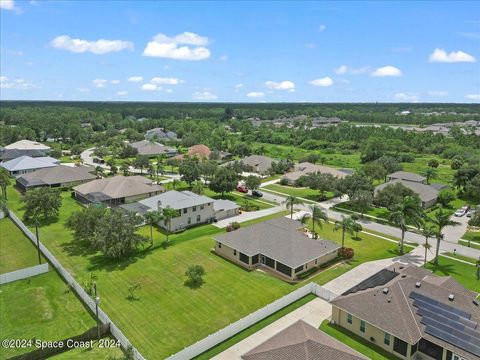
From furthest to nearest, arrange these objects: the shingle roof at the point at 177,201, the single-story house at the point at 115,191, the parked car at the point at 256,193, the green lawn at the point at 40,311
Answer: the parked car at the point at 256,193 → the single-story house at the point at 115,191 → the shingle roof at the point at 177,201 → the green lawn at the point at 40,311

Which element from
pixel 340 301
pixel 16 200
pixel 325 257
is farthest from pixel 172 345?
pixel 16 200

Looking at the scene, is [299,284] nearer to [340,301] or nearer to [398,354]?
[340,301]

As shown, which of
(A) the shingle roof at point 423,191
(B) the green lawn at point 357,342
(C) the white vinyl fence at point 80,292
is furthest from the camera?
(A) the shingle roof at point 423,191

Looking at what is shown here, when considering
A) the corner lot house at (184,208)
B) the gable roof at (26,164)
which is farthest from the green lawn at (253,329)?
the gable roof at (26,164)

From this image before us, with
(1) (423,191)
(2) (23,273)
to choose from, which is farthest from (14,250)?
(1) (423,191)

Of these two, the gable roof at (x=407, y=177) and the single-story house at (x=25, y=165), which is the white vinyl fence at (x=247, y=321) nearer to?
the gable roof at (x=407, y=177)

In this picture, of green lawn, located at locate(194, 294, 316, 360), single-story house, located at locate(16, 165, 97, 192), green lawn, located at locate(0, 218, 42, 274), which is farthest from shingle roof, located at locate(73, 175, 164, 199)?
green lawn, located at locate(194, 294, 316, 360)

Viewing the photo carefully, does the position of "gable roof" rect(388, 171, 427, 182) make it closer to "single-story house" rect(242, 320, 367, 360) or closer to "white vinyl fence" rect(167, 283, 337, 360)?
"white vinyl fence" rect(167, 283, 337, 360)
